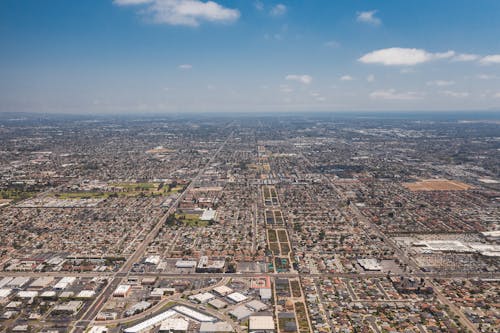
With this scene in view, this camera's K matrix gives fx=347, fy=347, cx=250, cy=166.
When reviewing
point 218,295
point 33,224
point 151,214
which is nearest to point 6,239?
point 33,224

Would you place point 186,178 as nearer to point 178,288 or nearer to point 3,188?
point 3,188

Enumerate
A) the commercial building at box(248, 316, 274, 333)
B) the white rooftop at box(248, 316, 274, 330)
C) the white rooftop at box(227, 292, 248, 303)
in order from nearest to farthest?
the commercial building at box(248, 316, 274, 333), the white rooftop at box(248, 316, 274, 330), the white rooftop at box(227, 292, 248, 303)

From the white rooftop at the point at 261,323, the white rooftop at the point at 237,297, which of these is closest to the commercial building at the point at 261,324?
the white rooftop at the point at 261,323

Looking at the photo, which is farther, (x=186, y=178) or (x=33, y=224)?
(x=186, y=178)

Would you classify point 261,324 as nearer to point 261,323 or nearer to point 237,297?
point 261,323

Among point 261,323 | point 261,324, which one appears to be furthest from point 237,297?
point 261,324

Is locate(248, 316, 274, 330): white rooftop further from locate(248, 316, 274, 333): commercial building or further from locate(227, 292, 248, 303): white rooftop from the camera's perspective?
locate(227, 292, 248, 303): white rooftop

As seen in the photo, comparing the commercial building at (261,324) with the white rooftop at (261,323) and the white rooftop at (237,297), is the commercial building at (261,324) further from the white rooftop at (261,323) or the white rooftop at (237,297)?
the white rooftop at (237,297)

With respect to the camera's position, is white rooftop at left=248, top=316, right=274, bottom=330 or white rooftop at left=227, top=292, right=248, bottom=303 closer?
white rooftop at left=248, top=316, right=274, bottom=330

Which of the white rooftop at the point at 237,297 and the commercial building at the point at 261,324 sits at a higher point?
the white rooftop at the point at 237,297

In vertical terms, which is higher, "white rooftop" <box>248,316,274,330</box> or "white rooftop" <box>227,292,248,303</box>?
"white rooftop" <box>227,292,248,303</box>

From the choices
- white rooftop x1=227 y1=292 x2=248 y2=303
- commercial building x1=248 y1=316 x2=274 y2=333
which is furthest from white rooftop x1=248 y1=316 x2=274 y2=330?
white rooftop x1=227 y1=292 x2=248 y2=303
